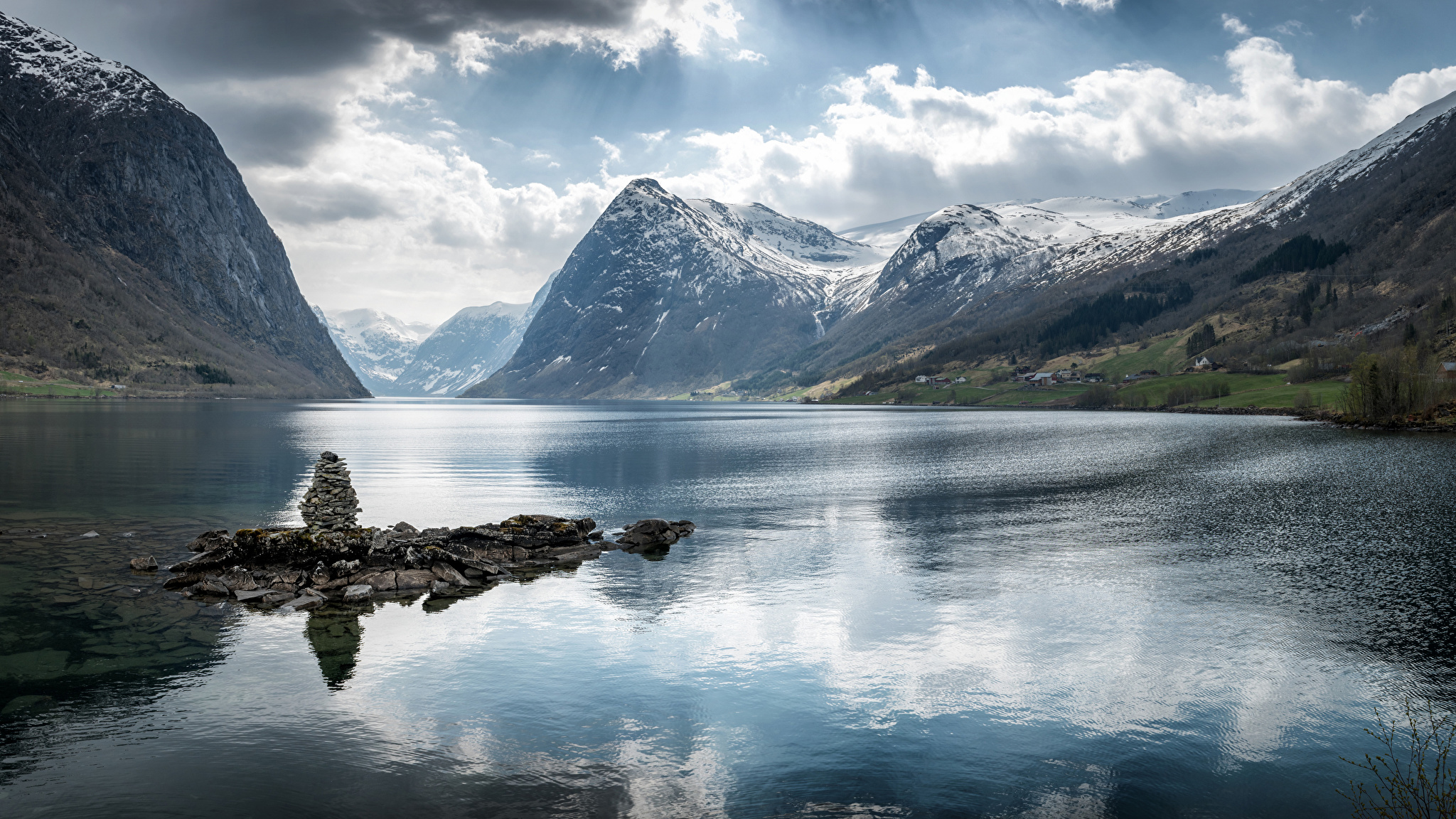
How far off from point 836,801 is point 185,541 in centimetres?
4825

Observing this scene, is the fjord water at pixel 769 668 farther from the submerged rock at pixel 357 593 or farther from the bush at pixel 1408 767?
the submerged rock at pixel 357 593

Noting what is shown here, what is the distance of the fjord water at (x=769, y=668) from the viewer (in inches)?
779

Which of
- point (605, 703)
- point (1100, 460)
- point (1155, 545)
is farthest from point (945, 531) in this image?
point (1100, 460)

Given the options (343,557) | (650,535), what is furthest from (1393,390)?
(343,557)

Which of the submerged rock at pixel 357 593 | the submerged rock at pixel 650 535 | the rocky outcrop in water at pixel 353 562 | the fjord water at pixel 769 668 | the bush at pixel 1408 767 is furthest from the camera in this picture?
the submerged rock at pixel 650 535

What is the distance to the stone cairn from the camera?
150 ft

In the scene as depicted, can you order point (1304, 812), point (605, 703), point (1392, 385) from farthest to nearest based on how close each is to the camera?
point (1392, 385)
point (605, 703)
point (1304, 812)

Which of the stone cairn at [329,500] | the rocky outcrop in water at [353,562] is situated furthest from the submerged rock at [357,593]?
the stone cairn at [329,500]

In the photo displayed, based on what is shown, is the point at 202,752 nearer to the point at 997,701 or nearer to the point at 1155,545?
the point at 997,701

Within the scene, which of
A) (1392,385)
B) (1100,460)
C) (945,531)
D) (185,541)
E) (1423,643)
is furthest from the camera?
(1392,385)

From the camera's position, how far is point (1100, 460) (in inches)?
4129

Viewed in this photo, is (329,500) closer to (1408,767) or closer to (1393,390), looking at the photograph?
(1408,767)

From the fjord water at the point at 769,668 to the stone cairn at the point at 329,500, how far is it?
8139 mm

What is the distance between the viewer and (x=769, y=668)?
94.5 feet
